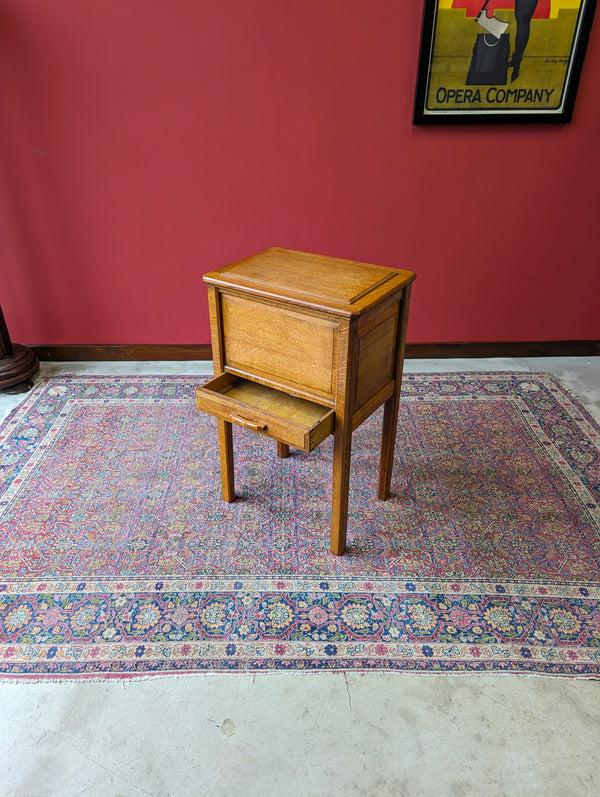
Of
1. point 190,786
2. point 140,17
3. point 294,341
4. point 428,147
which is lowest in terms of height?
point 190,786

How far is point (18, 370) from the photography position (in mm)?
2664

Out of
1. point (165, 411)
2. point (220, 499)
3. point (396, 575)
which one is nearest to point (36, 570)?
point (220, 499)

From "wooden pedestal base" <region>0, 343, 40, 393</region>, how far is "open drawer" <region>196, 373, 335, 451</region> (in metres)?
1.40

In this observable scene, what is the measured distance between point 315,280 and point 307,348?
21cm

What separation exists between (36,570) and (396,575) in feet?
3.70

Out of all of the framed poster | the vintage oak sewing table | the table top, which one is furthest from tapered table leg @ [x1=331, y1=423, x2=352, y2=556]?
the framed poster

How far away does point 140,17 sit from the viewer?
7.72 ft

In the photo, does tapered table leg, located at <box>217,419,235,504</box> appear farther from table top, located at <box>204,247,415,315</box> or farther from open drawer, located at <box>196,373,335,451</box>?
table top, located at <box>204,247,415,315</box>

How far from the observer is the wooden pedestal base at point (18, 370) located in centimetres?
264

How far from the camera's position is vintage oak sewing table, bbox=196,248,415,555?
1.50 m

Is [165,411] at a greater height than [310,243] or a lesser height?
lesser

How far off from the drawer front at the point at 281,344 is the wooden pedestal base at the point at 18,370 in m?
1.43

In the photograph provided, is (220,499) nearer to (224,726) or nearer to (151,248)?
(224,726)

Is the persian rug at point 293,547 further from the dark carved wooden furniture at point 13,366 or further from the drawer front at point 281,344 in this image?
the drawer front at point 281,344
